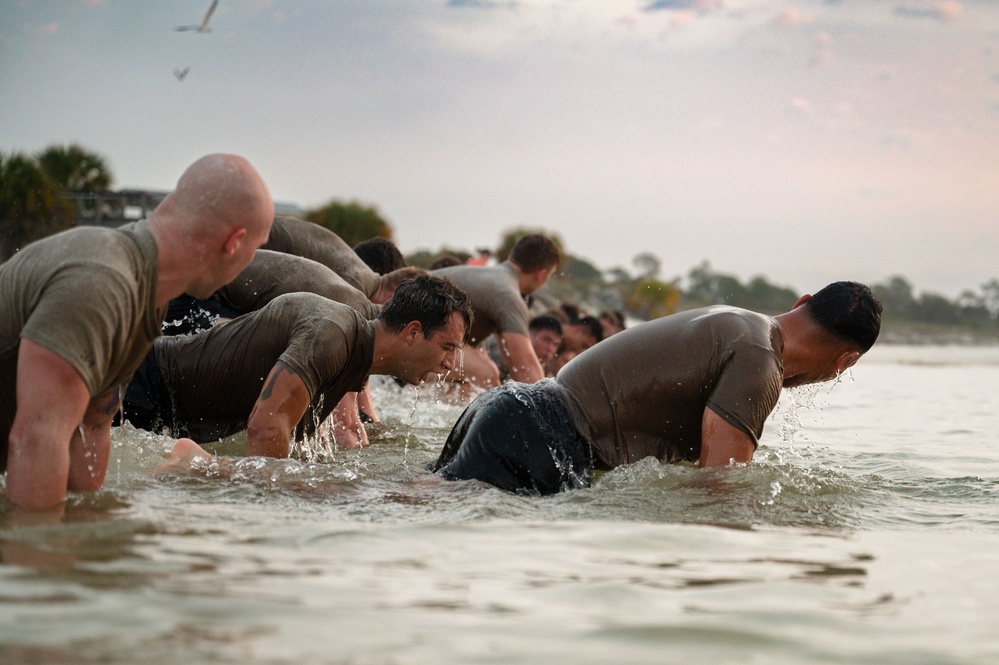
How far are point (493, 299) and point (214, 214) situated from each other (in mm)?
6384

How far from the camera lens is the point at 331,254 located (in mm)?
8406

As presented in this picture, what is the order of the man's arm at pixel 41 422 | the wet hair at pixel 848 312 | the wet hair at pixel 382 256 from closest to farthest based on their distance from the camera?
the man's arm at pixel 41 422
the wet hair at pixel 848 312
the wet hair at pixel 382 256

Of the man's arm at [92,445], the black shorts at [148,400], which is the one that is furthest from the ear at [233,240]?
the black shorts at [148,400]

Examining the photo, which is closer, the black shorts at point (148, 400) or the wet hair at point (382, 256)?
the black shorts at point (148, 400)

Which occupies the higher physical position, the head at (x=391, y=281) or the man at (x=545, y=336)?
the head at (x=391, y=281)

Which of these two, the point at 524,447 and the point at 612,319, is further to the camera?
the point at 612,319

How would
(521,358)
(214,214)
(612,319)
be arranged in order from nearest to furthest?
(214,214) < (521,358) < (612,319)

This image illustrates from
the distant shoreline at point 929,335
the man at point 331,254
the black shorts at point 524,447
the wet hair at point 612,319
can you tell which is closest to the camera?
the black shorts at point 524,447

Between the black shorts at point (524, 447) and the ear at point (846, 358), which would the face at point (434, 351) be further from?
the ear at point (846, 358)

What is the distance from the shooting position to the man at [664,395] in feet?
16.6

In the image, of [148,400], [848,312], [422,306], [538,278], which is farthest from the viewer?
[538,278]

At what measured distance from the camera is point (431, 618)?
2.96 metres

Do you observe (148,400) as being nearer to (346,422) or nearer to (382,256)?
(346,422)

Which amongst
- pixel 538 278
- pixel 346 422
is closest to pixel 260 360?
pixel 346 422
